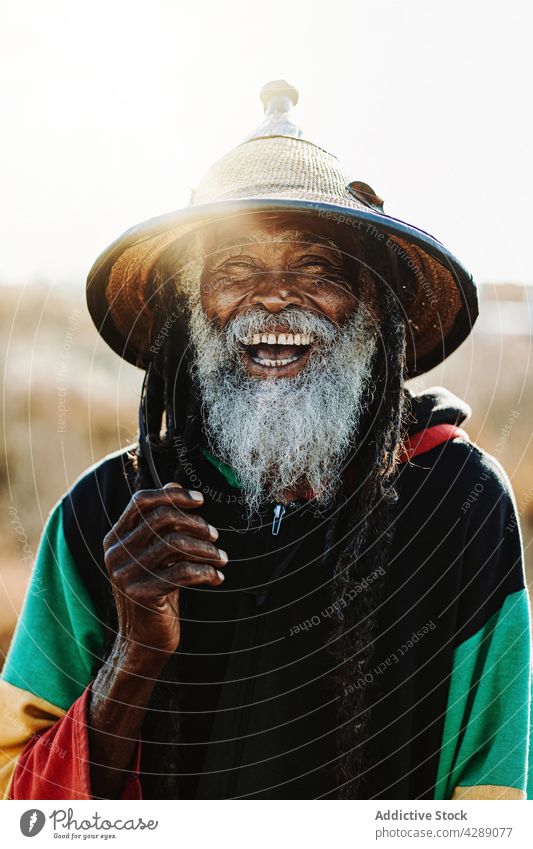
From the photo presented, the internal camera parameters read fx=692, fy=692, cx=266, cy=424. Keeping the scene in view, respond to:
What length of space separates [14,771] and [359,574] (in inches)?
37.3

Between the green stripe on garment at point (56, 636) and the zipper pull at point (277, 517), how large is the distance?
51 centimetres

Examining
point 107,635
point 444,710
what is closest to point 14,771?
point 107,635

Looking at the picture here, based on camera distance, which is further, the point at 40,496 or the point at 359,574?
the point at 40,496

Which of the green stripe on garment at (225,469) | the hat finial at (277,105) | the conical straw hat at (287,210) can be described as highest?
the hat finial at (277,105)

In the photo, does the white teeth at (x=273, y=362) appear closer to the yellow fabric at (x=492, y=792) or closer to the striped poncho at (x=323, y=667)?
the striped poncho at (x=323, y=667)

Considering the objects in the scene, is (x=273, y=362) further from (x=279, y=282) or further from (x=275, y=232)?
(x=275, y=232)

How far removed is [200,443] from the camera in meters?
1.86

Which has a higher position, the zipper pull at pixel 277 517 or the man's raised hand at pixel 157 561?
the zipper pull at pixel 277 517

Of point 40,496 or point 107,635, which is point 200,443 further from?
point 40,496

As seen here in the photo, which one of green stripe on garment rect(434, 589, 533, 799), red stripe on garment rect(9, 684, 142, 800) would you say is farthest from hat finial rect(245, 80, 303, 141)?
red stripe on garment rect(9, 684, 142, 800)

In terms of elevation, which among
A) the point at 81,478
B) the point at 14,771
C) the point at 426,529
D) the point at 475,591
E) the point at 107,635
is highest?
the point at 81,478

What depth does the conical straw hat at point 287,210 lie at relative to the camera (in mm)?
1553
